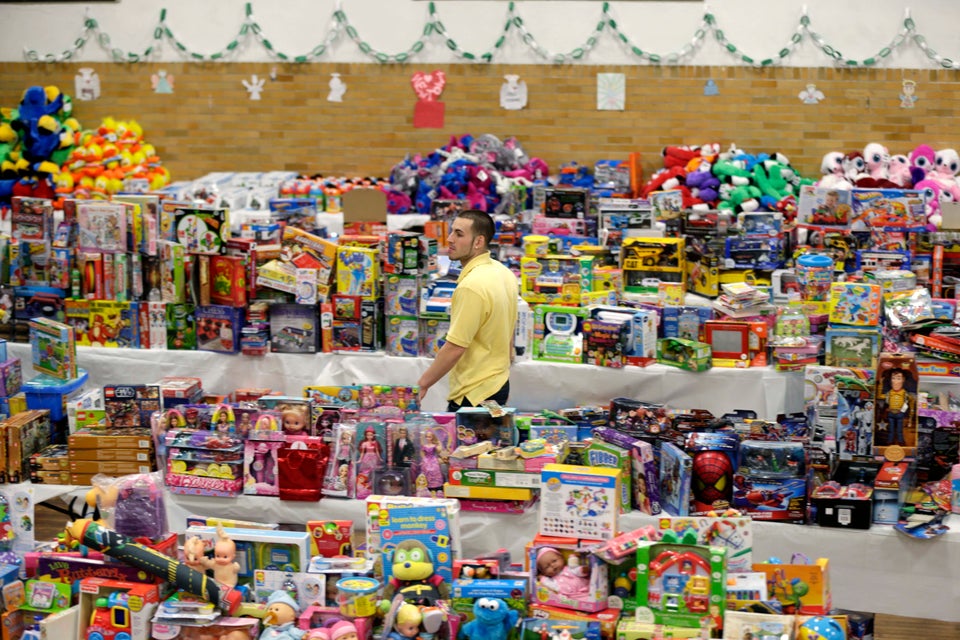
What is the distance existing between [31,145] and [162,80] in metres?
1.40

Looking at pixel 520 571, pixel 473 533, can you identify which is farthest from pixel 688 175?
pixel 520 571

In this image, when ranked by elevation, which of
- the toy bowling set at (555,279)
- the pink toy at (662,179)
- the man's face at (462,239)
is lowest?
the toy bowling set at (555,279)

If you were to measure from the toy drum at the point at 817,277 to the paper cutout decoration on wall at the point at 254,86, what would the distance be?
6.84m

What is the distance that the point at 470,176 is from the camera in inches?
420

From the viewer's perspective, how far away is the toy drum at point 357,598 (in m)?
3.90

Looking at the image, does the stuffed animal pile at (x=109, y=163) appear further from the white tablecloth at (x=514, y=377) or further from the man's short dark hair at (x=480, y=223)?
the man's short dark hair at (x=480, y=223)

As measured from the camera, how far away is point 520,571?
165 inches

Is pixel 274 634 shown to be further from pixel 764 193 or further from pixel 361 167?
pixel 361 167

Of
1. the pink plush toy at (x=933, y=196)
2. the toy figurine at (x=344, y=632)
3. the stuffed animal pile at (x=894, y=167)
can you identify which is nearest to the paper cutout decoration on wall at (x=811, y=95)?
the stuffed animal pile at (x=894, y=167)

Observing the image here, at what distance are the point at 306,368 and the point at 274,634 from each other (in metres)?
3.25

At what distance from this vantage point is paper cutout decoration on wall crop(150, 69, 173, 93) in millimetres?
12359

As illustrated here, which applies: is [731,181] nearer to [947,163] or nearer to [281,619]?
[947,163]

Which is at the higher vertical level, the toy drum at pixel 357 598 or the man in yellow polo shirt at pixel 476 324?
the man in yellow polo shirt at pixel 476 324

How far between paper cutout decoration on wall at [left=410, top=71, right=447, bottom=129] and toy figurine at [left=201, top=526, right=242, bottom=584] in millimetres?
8402
